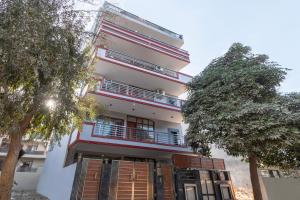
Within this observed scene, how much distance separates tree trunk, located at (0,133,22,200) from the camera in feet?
26.3

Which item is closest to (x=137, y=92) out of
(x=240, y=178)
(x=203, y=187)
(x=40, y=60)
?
(x=203, y=187)

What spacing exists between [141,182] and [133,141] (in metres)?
2.98

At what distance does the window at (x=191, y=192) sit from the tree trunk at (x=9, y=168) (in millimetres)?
9477

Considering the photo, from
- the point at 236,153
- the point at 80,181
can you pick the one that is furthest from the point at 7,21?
the point at 236,153

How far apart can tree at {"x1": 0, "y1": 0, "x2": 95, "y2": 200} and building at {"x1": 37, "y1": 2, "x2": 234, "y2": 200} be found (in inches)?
87.5

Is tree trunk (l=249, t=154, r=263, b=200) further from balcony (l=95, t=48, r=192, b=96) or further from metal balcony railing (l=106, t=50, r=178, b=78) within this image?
metal balcony railing (l=106, t=50, r=178, b=78)

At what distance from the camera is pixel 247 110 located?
9.82m

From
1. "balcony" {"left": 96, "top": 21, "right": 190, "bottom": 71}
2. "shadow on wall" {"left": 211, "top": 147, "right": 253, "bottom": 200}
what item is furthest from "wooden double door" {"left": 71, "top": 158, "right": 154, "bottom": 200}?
"balcony" {"left": 96, "top": 21, "right": 190, "bottom": 71}

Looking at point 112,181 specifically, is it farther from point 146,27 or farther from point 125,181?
point 146,27

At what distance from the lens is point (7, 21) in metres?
6.95

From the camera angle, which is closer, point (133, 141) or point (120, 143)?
point (120, 143)

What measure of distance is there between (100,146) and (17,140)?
5.05m

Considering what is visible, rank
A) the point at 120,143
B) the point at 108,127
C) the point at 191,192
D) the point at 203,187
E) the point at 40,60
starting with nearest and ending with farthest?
1. the point at 40,60
2. the point at 191,192
3. the point at 120,143
4. the point at 203,187
5. the point at 108,127

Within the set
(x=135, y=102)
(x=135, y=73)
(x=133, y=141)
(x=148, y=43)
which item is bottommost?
(x=133, y=141)
